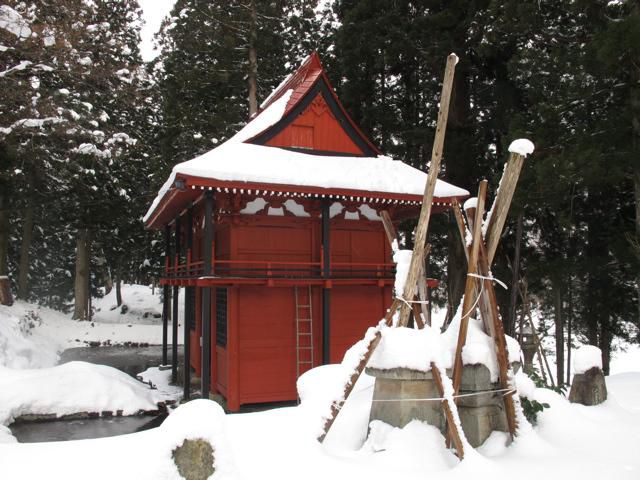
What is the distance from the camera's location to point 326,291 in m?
11.2

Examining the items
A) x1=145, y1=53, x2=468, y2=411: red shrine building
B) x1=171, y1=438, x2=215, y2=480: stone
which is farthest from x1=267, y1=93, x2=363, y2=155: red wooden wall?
x1=171, y1=438, x2=215, y2=480: stone

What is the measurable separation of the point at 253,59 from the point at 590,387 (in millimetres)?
18547

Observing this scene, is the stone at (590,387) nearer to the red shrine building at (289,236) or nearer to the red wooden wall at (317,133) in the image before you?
the red shrine building at (289,236)

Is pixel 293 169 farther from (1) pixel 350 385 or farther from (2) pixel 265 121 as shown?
(1) pixel 350 385

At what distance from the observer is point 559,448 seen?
18.3 ft

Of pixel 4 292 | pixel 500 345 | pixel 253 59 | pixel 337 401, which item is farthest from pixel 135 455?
pixel 4 292

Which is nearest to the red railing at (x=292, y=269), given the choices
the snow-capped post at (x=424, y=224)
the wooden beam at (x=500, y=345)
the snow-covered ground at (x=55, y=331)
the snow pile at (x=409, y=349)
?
the snow-capped post at (x=424, y=224)

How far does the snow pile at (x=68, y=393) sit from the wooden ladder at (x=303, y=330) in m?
3.91

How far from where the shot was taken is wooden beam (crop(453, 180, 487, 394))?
17.6 feet

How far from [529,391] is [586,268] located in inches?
376

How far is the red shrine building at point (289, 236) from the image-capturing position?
34.4ft

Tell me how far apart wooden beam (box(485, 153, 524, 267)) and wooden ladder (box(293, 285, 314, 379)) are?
20.9ft

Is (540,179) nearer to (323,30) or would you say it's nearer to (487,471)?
(487,471)

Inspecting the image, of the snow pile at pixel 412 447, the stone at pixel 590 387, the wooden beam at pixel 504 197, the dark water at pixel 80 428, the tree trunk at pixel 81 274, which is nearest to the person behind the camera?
the snow pile at pixel 412 447
